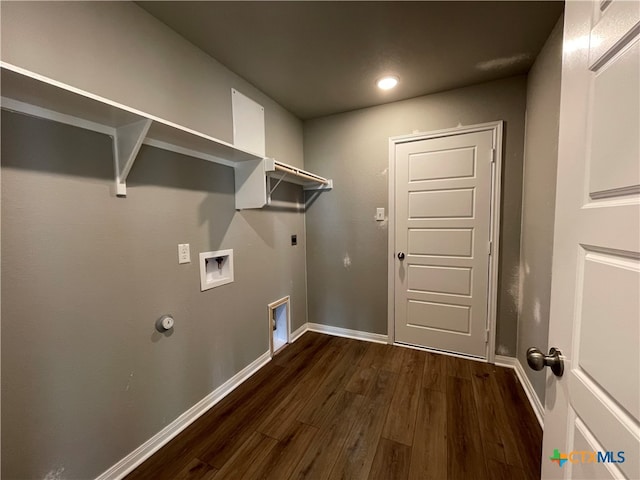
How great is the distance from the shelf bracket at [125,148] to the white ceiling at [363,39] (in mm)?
725

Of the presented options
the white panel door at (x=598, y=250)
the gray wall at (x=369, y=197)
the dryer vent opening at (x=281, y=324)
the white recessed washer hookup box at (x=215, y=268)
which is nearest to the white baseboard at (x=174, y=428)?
the dryer vent opening at (x=281, y=324)

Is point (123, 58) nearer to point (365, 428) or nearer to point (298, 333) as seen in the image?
point (365, 428)

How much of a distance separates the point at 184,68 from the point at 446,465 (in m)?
2.77

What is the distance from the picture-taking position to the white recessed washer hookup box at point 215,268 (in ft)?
5.80

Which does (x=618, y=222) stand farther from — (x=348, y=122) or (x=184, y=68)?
(x=348, y=122)

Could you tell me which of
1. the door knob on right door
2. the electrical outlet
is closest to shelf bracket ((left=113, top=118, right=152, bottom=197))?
the electrical outlet

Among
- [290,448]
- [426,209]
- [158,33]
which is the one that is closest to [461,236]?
[426,209]

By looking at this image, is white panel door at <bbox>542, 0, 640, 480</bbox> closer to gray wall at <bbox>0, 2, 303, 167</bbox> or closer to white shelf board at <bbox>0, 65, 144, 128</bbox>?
white shelf board at <bbox>0, 65, 144, 128</bbox>

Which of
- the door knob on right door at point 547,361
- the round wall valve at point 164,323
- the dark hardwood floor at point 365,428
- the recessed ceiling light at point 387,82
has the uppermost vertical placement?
the recessed ceiling light at point 387,82

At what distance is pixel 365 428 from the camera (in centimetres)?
163

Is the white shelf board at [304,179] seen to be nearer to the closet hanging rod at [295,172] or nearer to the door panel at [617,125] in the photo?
the closet hanging rod at [295,172]

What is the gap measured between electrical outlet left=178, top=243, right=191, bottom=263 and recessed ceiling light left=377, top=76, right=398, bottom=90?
78.2 inches

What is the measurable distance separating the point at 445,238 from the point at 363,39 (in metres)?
1.72

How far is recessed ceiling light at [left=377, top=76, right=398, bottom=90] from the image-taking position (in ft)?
6.88
